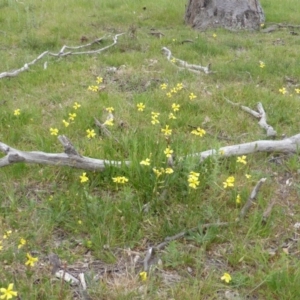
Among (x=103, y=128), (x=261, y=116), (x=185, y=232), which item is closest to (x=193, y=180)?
(x=185, y=232)

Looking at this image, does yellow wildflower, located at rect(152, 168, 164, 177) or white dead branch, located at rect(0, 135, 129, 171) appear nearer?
yellow wildflower, located at rect(152, 168, 164, 177)

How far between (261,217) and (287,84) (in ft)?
9.97

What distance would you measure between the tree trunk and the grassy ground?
2115 mm

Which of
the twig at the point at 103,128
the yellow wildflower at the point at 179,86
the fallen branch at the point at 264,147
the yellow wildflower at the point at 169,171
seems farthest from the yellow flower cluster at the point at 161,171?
the yellow wildflower at the point at 179,86

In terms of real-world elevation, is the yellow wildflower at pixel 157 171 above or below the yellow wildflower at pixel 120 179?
above

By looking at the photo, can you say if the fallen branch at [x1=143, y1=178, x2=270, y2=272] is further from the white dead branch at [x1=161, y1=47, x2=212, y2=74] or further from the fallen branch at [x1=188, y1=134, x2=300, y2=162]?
the white dead branch at [x1=161, y1=47, x2=212, y2=74]

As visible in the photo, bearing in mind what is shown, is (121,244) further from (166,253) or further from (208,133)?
(208,133)

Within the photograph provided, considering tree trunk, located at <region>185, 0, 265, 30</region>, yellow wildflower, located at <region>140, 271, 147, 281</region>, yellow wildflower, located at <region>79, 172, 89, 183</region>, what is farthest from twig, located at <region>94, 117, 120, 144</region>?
tree trunk, located at <region>185, 0, 265, 30</region>

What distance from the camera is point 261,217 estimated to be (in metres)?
2.96

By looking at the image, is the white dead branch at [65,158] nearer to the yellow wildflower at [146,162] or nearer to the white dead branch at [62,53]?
the yellow wildflower at [146,162]

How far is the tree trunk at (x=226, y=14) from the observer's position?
8.30m

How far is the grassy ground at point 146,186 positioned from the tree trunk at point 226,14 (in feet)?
6.94

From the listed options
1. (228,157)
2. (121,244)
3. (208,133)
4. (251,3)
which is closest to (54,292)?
(121,244)

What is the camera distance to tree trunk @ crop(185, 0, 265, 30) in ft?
27.2
